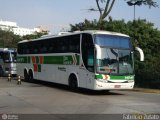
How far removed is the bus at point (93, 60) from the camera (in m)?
20.0

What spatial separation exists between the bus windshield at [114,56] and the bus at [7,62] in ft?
62.5

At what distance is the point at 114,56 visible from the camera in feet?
66.5

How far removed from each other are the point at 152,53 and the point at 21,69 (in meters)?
10.8

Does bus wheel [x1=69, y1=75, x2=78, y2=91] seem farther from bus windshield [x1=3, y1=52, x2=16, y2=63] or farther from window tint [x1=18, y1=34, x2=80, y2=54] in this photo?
bus windshield [x1=3, y1=52, x2=16, y2=63]

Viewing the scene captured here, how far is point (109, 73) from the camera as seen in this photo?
20.0 m

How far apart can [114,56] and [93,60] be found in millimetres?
1098

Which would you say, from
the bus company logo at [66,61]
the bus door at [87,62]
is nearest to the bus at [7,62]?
the bus company logo at [66,61]

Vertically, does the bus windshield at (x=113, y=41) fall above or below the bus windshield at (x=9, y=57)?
above

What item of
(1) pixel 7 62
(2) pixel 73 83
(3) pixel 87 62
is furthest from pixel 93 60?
(1) pixel 7 62

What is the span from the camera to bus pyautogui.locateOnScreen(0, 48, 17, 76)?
38.0 meters

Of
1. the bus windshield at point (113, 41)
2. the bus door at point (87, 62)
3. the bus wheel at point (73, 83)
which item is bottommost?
the bus wheel at point (73, 83)

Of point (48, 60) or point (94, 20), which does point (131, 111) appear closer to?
point (48, 60)

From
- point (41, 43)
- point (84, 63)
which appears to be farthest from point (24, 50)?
point (84, 63)

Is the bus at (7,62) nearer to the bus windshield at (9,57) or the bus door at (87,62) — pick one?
the bus windshield at (9,57)
